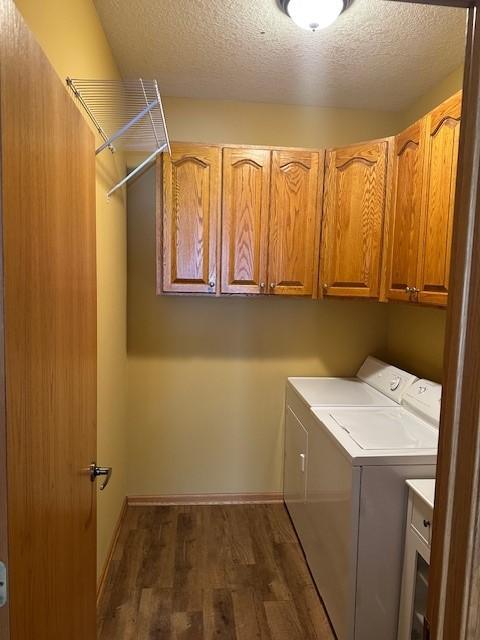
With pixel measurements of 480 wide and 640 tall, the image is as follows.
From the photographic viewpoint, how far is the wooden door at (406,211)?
1.92m

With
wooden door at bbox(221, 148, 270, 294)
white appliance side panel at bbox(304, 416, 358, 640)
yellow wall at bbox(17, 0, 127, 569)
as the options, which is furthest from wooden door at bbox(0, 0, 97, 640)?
wooden door at bbox(221, 148, 270, 294)

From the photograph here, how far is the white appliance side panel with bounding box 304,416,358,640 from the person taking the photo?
1572mm

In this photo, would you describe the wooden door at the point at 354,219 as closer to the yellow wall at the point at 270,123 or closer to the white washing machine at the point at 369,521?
the yellow wall at the point at 270,123

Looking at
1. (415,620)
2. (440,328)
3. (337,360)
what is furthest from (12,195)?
(337,360)

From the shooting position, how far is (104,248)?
1983 millimetres

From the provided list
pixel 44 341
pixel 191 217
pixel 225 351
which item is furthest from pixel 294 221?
pixel 44 341

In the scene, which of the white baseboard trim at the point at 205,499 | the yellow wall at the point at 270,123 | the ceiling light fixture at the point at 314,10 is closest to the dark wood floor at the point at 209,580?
the white baseboard trim at the point at 205,499

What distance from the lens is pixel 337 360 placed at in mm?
2871

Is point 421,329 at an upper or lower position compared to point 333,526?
upper

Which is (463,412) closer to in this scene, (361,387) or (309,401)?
(309,401)

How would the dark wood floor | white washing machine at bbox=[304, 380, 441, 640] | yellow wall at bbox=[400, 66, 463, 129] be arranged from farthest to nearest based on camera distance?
yellow wall at bbox=[400, 66, 463, 129], the dark wood floor, white washing machine at bbox=[304, 380, 441, 640]

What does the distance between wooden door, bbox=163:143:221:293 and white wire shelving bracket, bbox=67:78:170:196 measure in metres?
0.15

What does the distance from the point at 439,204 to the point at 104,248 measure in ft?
5.07

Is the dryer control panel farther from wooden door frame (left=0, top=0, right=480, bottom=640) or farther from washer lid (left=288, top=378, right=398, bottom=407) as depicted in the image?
wooden door frame (left=0, top=0, right=480, bottom=640)
